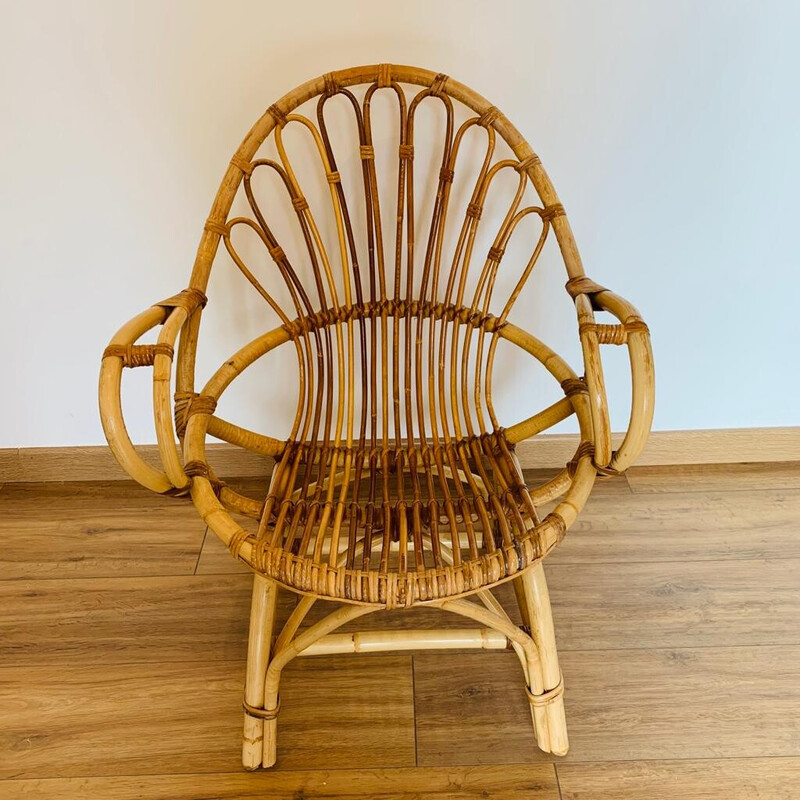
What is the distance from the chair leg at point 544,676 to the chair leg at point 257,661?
37 centimetres

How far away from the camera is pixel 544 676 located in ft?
3.50

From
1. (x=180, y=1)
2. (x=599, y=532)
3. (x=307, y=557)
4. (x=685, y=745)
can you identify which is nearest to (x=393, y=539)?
(x=307, y=557)

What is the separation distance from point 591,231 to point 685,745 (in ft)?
2.94

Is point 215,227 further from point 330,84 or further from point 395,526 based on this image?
point 395,526

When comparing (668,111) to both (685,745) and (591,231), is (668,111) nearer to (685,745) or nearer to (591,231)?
(591,231)

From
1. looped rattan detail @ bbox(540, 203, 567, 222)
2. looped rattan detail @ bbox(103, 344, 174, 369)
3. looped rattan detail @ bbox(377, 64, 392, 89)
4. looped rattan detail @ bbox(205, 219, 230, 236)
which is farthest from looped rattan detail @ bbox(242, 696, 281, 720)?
looped rattan detail @ bbox(377, 64, 392, 89)

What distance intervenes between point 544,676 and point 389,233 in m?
0.80

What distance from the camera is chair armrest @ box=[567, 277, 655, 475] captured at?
85cm

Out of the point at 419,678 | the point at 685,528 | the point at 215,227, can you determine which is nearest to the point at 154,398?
the point at 215,227

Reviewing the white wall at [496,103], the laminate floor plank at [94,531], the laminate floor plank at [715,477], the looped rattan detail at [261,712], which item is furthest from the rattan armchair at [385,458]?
the laminate floor plank at [715,477]

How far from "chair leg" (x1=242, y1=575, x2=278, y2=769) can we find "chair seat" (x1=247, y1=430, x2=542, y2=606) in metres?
0.12

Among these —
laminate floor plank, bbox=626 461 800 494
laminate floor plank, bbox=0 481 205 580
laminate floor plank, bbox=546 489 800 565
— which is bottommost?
laminate floor plank, bbox=0 481 205 580

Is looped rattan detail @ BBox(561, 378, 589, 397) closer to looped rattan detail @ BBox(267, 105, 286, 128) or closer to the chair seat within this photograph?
the chair seat

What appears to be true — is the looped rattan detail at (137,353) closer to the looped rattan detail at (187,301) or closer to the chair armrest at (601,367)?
the looped rattan detail at (187,301)
